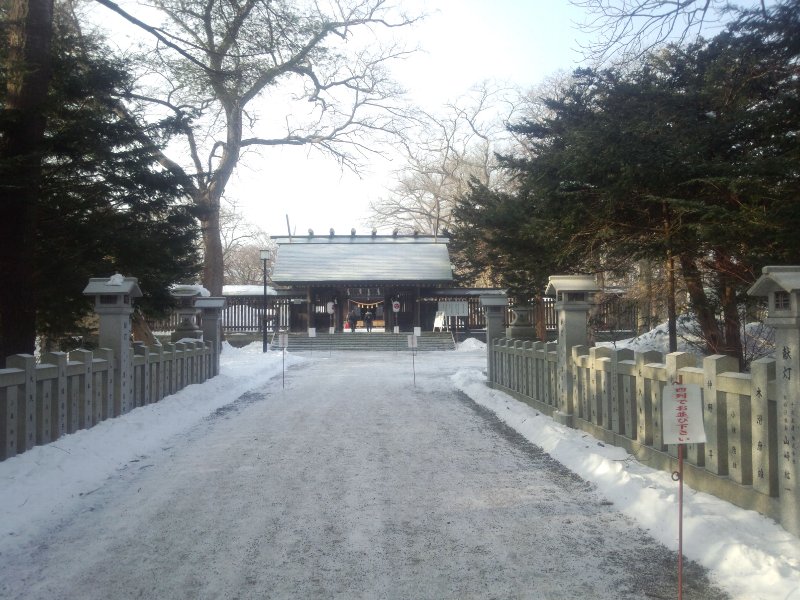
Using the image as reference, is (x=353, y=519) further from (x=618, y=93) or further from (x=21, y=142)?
(x=618, y=93)

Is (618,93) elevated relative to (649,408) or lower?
elevated

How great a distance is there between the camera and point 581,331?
10.1m

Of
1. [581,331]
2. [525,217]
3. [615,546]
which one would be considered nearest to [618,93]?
[525,217]

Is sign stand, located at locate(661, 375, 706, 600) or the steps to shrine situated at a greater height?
sign stand, located at locate(661, 375, 706, 600)

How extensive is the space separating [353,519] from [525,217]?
1116 centimetres

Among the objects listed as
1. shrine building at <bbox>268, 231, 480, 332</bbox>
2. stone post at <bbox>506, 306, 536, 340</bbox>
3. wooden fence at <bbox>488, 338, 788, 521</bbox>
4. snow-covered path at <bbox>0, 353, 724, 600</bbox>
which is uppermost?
shrine building at <bbox>268, 231, 480, 332</bbox>

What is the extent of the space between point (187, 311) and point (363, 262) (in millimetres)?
24668

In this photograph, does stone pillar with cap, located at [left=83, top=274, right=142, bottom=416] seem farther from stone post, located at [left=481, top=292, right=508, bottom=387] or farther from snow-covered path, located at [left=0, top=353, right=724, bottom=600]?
stone post, located at [left=481, top=292, right=508, bottom=387]

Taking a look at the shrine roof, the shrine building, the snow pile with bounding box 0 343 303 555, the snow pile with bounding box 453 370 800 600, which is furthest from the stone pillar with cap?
the shrine roof

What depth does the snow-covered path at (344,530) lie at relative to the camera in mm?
4352

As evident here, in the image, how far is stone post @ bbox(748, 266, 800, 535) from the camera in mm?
4637

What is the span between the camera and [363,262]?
134ft

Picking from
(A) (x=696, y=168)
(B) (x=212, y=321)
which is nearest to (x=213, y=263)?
(B) (x=212, y=321)

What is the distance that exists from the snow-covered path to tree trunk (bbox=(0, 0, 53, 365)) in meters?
2.88
